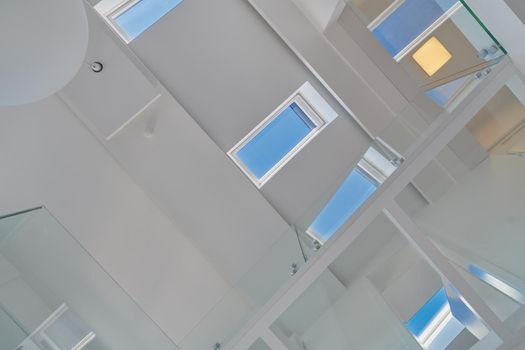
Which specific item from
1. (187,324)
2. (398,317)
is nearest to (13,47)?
(398,317)

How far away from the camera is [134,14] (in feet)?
11.9

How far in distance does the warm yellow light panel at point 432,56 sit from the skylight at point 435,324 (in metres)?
1.12

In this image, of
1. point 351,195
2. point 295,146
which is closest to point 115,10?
point 295,146

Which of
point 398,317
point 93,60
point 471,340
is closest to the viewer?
point 471,340

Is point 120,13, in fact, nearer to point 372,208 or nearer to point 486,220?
point 372,208

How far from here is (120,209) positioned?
362 centimetres

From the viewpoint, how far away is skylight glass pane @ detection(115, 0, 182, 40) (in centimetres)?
358

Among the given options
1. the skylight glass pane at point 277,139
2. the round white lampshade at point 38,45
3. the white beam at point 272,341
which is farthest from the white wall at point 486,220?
the skylight glass pane at point 277,139

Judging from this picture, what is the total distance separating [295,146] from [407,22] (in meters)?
1.61

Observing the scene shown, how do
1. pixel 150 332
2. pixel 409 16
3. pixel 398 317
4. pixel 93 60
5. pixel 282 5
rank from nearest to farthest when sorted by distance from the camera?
pixel 398 317 → pixel 150 332 → pixel 409 16 → pixel 93 60 → pixel 282 5

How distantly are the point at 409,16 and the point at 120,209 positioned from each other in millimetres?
2757

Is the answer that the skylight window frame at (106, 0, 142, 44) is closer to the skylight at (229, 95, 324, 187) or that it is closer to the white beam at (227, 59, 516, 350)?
the skylight at (229, 95, 324, 187)

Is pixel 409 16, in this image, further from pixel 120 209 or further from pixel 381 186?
pixel 120 209

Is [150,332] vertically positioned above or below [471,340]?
above
